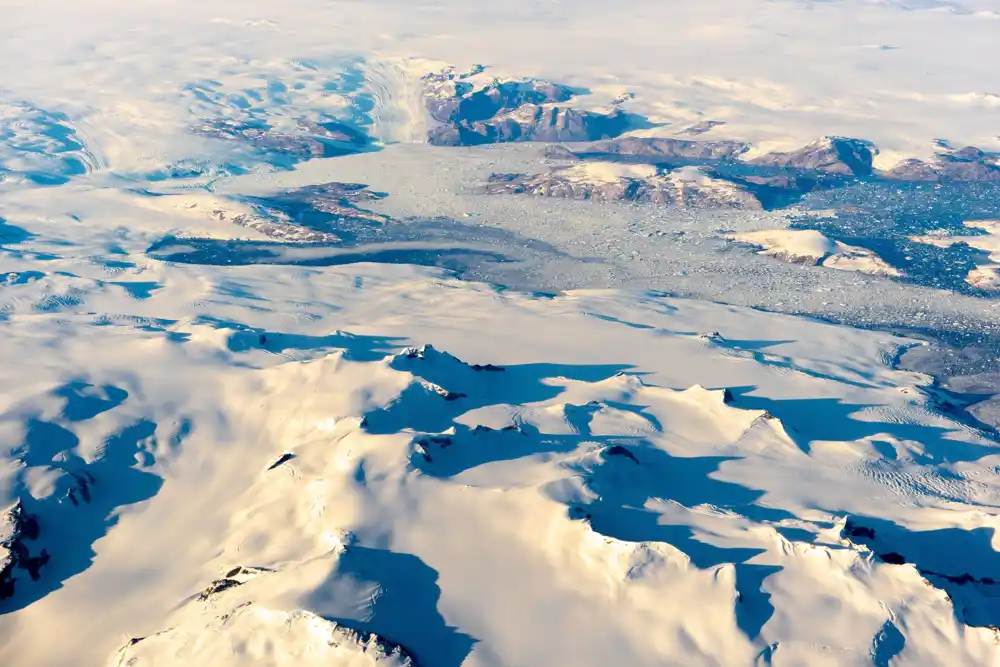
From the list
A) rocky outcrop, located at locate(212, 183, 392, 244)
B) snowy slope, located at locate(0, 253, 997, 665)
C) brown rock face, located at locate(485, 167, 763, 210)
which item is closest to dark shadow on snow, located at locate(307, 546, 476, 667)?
snowy slope, located at locate(0, 253, 997, 665)

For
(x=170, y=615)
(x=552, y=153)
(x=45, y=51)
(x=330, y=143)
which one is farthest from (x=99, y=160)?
(x=170, y=615)

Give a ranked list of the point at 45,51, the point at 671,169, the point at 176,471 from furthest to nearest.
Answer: the point at 45,51, the point at 671,169, the point at 176,471

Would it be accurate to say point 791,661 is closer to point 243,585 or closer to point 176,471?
point 243,585

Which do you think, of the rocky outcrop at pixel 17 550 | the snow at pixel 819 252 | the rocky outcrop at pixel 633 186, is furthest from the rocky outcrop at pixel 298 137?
the rocky outcrop at pixel 17 550

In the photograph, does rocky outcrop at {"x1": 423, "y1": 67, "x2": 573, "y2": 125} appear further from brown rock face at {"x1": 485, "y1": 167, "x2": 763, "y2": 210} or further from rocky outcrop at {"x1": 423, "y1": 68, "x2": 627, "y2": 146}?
brown rock face at {"x1": 485, "y1": 167, "x2": 763, "y2": 210}

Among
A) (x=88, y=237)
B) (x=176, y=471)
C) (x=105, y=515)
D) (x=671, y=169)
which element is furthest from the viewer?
(x=671, y=169)

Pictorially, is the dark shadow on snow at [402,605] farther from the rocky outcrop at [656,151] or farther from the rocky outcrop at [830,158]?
the rocky outcrop at [830,158]

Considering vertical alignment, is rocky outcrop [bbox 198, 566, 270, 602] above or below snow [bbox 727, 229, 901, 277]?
above
